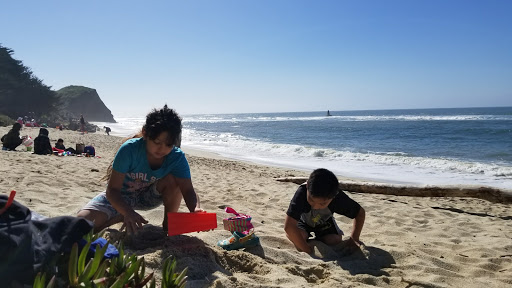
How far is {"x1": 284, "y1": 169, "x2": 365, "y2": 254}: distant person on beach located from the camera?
2891mm

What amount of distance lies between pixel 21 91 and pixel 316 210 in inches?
1514

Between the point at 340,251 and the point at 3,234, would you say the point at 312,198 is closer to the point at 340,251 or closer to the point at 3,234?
the point at 340,251

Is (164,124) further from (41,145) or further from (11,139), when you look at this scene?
(11,139)

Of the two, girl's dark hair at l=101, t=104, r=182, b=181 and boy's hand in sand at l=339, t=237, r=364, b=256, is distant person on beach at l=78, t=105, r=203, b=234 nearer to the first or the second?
girl's dark hair at l=101, t=104, r=182, b=181

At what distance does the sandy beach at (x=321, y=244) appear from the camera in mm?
2418

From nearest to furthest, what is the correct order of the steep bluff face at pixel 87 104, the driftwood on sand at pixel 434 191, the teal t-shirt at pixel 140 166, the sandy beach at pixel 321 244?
the sandy beach at pixel 321 244, the teal t-shirt at pixel 140 166, the driftwood on sand at pixel 434 191, the steep bluff face at pixel 87 104

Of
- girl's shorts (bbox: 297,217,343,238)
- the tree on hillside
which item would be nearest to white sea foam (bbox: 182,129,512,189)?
girl's shorts (bbox: 297,217,343,238)

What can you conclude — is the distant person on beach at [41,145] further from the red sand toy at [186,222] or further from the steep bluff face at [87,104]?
the steep bluff face at [87,104]

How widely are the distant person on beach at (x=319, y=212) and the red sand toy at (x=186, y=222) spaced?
763 mm

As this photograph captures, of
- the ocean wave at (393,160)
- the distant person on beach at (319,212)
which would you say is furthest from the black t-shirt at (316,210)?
the ocean wave at (393,160)

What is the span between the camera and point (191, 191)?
2934 millimetres

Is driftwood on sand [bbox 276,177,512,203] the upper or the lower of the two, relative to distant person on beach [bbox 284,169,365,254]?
lower

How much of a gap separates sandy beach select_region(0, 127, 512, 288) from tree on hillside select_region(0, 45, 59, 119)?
32013mm

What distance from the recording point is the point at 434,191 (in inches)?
220
